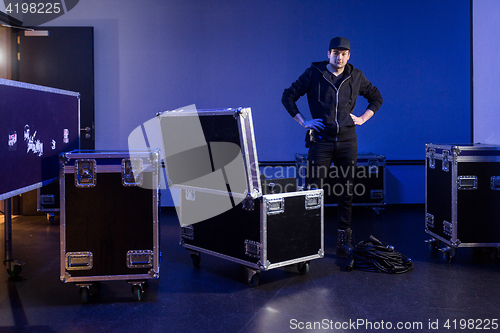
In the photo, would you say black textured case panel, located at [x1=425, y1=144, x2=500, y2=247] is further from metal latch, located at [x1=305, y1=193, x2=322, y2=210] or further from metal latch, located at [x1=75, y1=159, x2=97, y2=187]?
metal latch, located at [x1=75, y1=159, x2=97, y2=187]

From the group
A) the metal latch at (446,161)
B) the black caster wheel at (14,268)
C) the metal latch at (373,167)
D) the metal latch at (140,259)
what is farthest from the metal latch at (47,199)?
the metal latch at (446,161)

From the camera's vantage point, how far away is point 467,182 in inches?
122

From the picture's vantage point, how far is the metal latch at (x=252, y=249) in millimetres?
2646

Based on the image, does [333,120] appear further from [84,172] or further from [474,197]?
[84,172]

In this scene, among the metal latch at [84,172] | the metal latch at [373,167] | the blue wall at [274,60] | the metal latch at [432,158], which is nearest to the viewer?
the metal latch at [84,172]

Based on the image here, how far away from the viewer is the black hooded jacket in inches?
125

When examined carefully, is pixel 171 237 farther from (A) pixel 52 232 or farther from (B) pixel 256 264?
(B) pixel 256 264

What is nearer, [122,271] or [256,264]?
[122,271]

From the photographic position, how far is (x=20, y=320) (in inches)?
84.4

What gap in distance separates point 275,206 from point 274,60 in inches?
119

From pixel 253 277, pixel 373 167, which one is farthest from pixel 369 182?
pixel 253 277

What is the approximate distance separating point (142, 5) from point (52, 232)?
9.52ft

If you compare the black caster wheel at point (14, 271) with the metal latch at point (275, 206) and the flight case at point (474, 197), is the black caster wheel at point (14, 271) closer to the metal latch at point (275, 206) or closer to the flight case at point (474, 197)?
the metal latch at point (275, 206)

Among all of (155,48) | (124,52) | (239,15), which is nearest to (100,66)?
(124,52)
